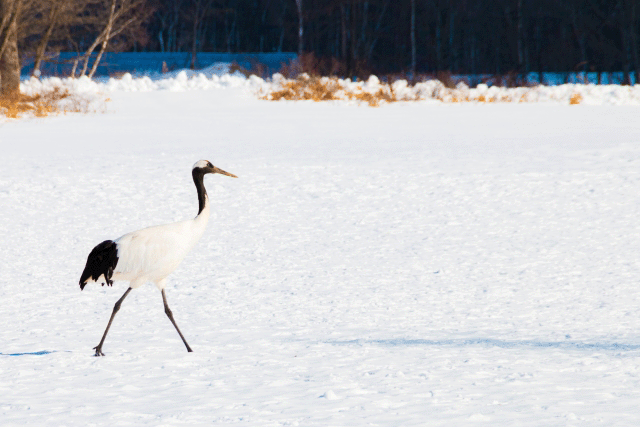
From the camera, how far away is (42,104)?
18.7 metres

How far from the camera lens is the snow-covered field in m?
4.50

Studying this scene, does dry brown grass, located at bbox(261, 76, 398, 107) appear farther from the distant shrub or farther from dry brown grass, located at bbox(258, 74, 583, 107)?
the distant shrub

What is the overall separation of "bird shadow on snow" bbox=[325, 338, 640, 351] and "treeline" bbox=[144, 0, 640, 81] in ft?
110

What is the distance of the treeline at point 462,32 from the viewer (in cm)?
4188

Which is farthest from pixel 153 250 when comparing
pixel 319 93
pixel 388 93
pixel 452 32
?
pixel 452 32

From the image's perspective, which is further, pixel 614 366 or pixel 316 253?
pixel 316 253

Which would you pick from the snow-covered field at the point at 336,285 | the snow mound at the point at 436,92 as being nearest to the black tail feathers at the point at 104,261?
the snow-covered field at the point at 336,285

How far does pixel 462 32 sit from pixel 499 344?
46.6 meters

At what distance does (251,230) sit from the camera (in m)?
8.86

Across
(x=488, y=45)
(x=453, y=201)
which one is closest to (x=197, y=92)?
(x=453, y=201)

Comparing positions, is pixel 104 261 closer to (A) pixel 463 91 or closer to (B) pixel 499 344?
(B) pixel 499 344

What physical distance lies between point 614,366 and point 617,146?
8636 mm

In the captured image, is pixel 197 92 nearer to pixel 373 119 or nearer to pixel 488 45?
pixel 373 119

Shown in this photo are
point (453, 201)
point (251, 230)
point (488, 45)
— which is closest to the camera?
point (251, 230)
